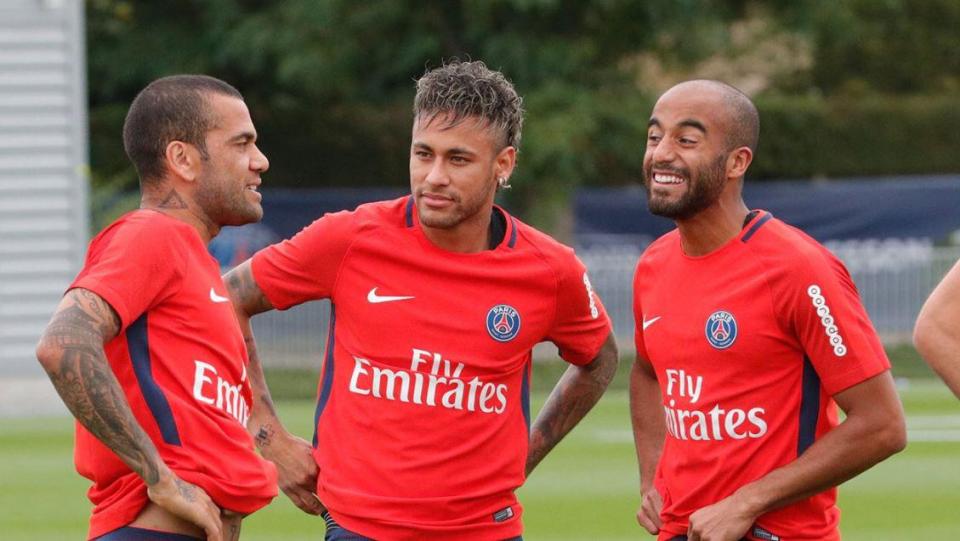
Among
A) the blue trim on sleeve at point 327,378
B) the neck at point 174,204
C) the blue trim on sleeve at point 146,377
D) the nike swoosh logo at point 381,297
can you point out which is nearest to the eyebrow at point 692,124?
the nike swoosh logo at point 381,297

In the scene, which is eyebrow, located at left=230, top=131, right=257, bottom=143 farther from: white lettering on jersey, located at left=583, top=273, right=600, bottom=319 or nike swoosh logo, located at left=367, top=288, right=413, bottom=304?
white lettering on jersey, located at left=583, top=273, right=600, bottom=319

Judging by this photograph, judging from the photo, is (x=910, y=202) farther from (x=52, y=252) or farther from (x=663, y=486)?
(x=663, y=486)

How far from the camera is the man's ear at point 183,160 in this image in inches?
202

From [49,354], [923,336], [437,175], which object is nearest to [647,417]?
[437,175]

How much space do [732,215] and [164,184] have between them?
1.81 m

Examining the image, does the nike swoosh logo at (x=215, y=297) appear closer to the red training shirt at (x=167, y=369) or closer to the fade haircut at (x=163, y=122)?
the red training shirt at (x=167, y=369)

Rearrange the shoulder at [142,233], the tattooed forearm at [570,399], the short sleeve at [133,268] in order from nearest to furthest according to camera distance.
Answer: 1. the short sleeve at [133,268]
2. the shoulder at [142,233]
3. the tattooed forearm at [570,399]

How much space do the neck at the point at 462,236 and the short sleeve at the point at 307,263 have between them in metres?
0.28

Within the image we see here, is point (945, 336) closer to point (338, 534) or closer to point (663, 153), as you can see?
point (663, 153)

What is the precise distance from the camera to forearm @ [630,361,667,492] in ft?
19.7

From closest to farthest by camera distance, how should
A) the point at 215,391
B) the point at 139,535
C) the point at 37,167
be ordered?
the point at 139,535 < the point at 215,391 < the point at 37,167

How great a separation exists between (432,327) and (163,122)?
110 centimetres

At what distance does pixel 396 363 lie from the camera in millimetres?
5492

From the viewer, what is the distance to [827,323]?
5.11 meters
